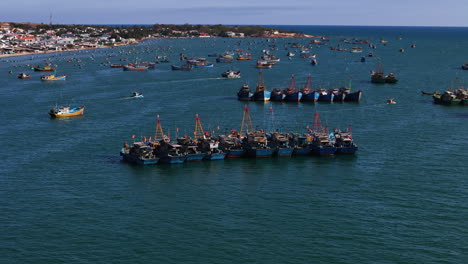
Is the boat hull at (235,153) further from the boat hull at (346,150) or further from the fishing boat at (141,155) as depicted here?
the boat hull at (346,150)

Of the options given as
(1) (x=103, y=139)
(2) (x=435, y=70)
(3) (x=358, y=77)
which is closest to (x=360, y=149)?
(1) (x=103, y=139)

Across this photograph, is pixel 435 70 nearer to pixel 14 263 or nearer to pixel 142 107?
pixel 142 107

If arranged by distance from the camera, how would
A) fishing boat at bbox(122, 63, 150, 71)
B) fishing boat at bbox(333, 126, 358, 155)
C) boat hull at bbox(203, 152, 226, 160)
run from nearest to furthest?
1. boat hull at bbox(203, 152, 226, 160)
2. fishing boat at bbox(333, 126, 358, 155)
3. fishing boat at bbox(122, 63, 150, 71)

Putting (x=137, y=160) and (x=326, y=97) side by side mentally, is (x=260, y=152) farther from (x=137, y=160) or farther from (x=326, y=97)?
(x=326, y=97)

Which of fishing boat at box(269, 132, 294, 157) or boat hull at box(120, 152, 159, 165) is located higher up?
fishing boat at box(269, 132, 294, 157)

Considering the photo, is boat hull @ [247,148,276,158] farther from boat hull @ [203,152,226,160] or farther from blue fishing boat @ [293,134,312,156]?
boat hull @ [203,152,226,160]

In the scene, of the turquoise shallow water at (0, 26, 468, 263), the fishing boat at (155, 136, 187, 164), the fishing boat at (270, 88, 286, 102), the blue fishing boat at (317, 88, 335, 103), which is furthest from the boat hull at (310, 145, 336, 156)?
the fishing boat at (270, 88, 286, 102)

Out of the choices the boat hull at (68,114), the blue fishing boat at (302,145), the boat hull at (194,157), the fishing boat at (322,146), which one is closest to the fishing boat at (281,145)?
the blue fishing boat at (302,145)
